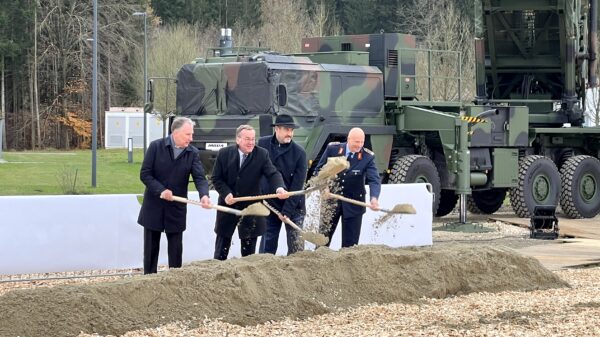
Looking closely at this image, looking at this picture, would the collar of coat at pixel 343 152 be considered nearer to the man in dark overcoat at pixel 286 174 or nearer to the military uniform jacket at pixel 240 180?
the man in dark overcoat at pixel 286 174

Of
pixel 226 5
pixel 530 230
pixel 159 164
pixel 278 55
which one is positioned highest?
pixel 226 5

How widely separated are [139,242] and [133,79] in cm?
6787

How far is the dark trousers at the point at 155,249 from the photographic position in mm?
12391

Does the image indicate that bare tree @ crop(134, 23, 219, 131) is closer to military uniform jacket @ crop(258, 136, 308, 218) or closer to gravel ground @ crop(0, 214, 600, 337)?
military uniform jacket @ crop(258, 136, 308, 218)

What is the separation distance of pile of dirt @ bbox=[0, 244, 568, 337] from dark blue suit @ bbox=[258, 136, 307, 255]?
0.71 metres

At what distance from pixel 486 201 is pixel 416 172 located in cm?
378

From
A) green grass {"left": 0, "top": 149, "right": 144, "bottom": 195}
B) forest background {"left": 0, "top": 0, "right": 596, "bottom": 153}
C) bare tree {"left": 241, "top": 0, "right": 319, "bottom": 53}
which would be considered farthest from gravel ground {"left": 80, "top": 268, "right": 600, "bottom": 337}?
forest background {"left": 0, "top": 0, "right": 596, "bottom": 153}

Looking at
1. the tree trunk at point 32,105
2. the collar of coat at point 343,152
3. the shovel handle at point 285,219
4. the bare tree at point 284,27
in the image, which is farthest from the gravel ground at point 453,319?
the tree trunk at point 32,105

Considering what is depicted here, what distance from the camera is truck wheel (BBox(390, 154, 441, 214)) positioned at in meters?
23.6

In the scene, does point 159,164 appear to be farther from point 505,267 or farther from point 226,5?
point 226,5

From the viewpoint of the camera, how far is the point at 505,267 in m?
13.9

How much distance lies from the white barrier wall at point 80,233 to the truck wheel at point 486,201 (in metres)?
11.7

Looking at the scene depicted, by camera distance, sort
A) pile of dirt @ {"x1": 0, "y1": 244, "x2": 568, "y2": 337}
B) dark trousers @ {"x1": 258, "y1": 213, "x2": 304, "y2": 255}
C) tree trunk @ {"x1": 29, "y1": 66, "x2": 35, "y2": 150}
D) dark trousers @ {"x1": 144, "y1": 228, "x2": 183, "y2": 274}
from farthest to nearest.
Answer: tree trunk @ {"x1": 29, "y1": 66, "x2": 35, "y2": 150}
dark trousers @ {"x1": 258, "y1": 213, "x2": 304, "y2": 255}
dark trousers @ {"x1": 144, "y1": 228, "x2": 183, "y2": 274}
pile of dirt @ {"x1": 0, "y1": 244, "x2": 568, "y2": 337}

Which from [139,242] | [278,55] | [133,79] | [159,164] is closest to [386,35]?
[278,55]
